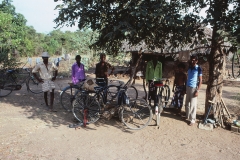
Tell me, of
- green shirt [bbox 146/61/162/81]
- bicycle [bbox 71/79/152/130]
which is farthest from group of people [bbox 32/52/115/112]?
green shirt [bbox 146/61/162/81]

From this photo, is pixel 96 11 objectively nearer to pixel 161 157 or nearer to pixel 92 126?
pixel 92 126

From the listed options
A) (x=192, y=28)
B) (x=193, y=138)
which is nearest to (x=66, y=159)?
(x=193, y=138)

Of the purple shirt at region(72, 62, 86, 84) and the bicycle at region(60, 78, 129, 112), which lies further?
the purple shirt at region(72, 62, 86, 84)

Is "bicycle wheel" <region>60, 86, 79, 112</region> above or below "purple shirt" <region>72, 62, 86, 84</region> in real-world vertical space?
below

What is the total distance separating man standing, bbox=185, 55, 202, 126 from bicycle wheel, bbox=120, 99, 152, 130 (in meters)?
1.21

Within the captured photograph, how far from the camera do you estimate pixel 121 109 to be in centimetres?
521

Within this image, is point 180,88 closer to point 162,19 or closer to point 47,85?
point 162,19

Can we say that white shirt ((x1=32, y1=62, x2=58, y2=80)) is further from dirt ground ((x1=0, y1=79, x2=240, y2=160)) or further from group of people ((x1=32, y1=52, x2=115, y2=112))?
dirt ground ((x1=0, y1=79, x2=240, y2=160))

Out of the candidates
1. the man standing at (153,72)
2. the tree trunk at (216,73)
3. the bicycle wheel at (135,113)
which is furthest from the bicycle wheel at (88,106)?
the tree trunk at (216,73)

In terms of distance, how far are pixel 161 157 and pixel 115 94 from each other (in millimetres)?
2207

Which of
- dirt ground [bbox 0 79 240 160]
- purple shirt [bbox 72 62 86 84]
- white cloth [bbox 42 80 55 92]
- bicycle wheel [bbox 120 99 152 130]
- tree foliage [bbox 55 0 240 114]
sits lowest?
dirt ground [bbox 0 79 240 160]

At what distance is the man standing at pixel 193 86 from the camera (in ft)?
17.0

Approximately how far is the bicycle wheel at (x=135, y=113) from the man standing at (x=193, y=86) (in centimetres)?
121

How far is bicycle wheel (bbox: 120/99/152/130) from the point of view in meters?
4.98
